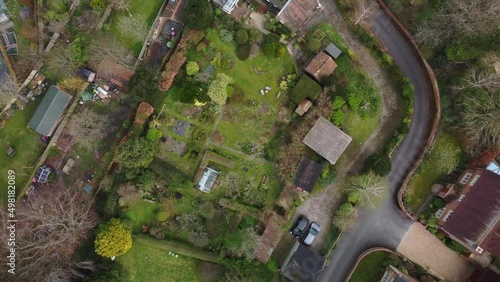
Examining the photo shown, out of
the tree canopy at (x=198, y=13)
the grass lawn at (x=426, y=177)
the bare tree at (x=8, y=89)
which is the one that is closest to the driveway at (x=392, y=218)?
A: the grass lawn at (x=426, y=177)

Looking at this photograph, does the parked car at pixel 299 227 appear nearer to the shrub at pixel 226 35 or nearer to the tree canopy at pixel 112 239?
the tree canopy at pixel 112 239

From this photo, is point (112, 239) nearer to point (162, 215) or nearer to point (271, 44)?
point (162, 215)

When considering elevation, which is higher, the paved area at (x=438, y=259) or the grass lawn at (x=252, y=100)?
the grass lawn at (x=252, y=100)

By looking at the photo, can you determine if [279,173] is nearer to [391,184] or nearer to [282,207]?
[282,207]

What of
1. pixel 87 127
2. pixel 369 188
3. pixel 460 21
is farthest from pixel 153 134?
pixel 460 21

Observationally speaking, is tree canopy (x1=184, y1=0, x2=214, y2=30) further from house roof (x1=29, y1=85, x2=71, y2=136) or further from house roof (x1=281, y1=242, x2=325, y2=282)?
house roof (x1=281, y1=242, x2=325, y2=282)
